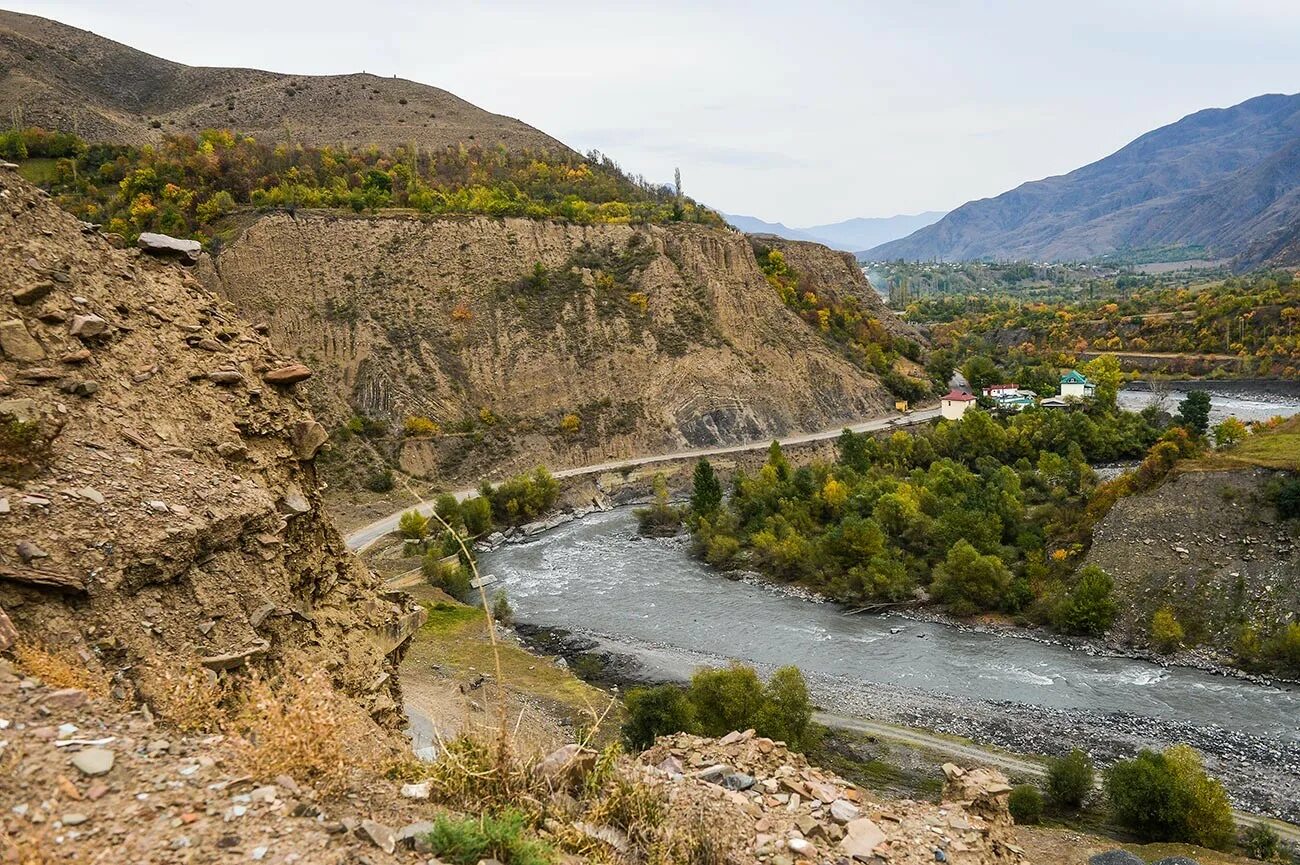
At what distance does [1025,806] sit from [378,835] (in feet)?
51.6

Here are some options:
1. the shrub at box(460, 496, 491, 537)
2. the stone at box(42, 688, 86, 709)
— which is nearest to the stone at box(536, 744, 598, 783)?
the stone at box(42, 688, 86, 709)

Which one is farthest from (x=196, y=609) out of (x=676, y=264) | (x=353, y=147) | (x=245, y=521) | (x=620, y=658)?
(x=353, y=147)

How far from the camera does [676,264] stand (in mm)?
58281

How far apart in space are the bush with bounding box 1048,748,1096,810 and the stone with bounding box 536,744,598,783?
15.3 metres

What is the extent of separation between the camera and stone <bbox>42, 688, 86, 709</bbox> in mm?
4438

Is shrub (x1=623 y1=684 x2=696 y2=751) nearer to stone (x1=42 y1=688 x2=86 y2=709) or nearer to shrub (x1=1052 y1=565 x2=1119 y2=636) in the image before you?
shrub (x1=1052 y1=565 x2=1119 y2=636)

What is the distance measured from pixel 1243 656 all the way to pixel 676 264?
4150 cm

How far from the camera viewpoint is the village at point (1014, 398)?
55.3 m

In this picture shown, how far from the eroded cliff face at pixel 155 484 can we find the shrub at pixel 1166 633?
24.3 metres

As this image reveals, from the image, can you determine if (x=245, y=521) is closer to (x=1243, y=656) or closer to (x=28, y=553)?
(x=28, y=553)

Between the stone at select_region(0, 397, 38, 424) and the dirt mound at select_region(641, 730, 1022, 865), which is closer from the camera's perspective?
the stone at select_region(0, 397, 38, 424)

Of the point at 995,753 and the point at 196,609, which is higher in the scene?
the point at 196,609

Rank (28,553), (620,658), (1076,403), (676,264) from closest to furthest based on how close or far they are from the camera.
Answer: (28,553)
(620,658)
(1076,403)
(676,264)

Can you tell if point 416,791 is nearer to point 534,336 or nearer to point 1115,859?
point 1115,859
